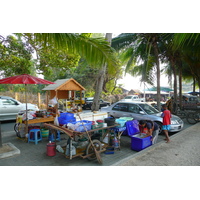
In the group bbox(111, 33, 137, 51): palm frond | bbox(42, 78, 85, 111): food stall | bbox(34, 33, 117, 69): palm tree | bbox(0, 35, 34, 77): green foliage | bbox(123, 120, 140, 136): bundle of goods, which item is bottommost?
bbox(123, 120, 140, 136): bundle of goods

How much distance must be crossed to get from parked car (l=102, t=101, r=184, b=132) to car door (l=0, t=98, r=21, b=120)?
626 cm

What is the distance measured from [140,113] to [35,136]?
4672mm

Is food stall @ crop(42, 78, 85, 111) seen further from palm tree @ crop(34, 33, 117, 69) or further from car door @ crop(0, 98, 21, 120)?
palm tree @ crop(34, 33, 117, 69)

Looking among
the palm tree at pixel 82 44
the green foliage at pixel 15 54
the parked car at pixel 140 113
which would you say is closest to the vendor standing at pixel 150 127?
the parked car at pixel 140 113

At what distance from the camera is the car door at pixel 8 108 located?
390 inches

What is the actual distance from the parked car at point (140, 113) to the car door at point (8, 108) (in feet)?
20.5

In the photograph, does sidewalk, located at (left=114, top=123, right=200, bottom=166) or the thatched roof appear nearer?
sidewalk, located at (left=114, top=123, right=200, bottom=166)

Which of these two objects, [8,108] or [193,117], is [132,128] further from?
[8,108]

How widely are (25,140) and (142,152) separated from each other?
464cm

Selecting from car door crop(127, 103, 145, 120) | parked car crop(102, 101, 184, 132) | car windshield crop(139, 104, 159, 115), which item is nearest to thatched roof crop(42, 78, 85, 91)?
parked car crop(102, 101, 184, 132)

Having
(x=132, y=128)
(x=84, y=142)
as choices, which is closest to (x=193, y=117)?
(x=132, y=128)

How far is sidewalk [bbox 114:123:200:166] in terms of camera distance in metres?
Answer: 4.37

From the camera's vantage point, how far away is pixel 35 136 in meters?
6.16

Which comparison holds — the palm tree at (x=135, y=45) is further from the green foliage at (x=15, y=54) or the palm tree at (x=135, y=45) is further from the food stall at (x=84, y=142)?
the food stall at (x=84, y=142)
